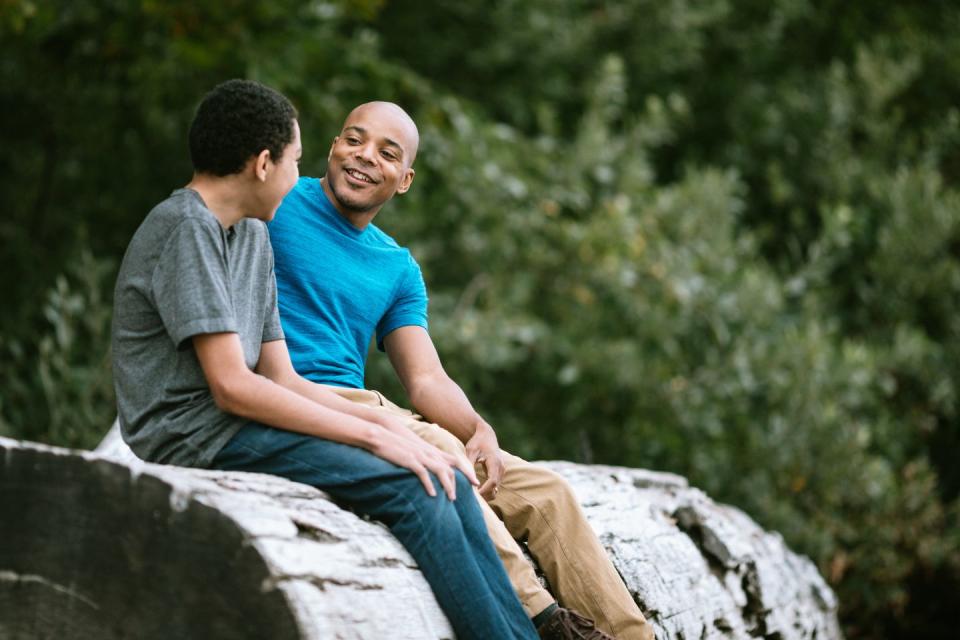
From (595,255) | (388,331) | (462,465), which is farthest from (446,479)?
(595,255)

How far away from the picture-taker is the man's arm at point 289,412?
2262mm

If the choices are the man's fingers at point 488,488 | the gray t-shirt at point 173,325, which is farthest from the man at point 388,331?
the gray t-shirt at point 173,325

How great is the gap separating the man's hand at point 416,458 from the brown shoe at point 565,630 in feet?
1.29

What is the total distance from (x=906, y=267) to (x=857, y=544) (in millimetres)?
1969

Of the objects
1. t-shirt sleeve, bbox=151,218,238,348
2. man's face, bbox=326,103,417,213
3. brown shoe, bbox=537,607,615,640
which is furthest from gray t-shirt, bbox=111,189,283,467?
brown shoe, bbox=537,607,615,640

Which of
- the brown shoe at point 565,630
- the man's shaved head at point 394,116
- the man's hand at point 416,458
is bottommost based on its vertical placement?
the brown shoe at point 565,630

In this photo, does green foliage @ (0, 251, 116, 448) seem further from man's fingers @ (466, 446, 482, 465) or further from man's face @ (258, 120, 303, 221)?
man's face @ (258, 120, 303, 221)

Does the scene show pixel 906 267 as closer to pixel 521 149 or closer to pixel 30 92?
pixel 521 149

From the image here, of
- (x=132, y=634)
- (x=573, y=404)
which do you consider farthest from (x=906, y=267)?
(x=132, y=634)

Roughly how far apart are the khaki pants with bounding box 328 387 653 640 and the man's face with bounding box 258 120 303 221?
1.57 feet

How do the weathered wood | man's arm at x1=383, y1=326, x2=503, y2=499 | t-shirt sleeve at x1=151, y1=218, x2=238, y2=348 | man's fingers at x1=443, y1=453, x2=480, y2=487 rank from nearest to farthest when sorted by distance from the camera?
the weathered wood → t-shirt sleeve at x1=151, y1=218, x2=238, y2=348 → man's fingers at x1=443, y1=453, x2=480, y2=487 → man's arm at x1=383, y1=326, x2=503, y2=499

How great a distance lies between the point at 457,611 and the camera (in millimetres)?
2340

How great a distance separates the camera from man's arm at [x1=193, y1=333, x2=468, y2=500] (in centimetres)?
226

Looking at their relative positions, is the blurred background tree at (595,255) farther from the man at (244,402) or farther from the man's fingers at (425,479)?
the man's fingers at (425,479)
